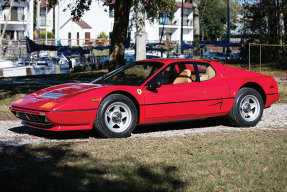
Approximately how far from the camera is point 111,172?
446cm

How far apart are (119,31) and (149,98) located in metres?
7.34

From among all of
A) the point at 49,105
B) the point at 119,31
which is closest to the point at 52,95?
the point at 49,105

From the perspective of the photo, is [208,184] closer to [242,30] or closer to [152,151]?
[152,151]

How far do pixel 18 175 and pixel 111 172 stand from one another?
948 mm

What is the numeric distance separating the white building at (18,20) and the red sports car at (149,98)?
153 feet

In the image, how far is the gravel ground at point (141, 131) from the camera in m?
6.60

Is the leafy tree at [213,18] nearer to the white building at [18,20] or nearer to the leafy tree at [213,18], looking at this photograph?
the leafy tree at [213,18]

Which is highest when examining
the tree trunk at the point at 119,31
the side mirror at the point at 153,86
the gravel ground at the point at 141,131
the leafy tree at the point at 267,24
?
the leafy tree at the point at 267,24

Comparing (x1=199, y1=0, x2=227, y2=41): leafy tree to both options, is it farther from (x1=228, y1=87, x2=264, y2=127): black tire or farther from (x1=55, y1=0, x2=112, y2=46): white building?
(x1=228, y1=87, x2=264, y2=127): black tire

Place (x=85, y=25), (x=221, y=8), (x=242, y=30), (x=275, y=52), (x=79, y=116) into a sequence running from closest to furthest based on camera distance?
(x=79, y=116) → (x=275, y=52) → (x=242, y=30) → (x=85, y=25) → (x=221, y=8)

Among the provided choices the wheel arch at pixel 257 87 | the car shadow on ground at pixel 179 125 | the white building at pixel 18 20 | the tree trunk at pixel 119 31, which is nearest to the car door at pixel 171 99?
the car shadow on ground at pixel 179 125

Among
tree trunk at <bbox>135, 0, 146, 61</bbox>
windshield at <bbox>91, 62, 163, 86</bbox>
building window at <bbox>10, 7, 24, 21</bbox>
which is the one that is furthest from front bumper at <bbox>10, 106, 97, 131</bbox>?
building window at <bbox>10, 7, 24, 21</bbox>

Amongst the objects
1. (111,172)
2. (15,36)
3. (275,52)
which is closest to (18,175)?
(111,172)

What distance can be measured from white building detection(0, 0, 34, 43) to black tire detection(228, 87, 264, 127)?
4687 cm
